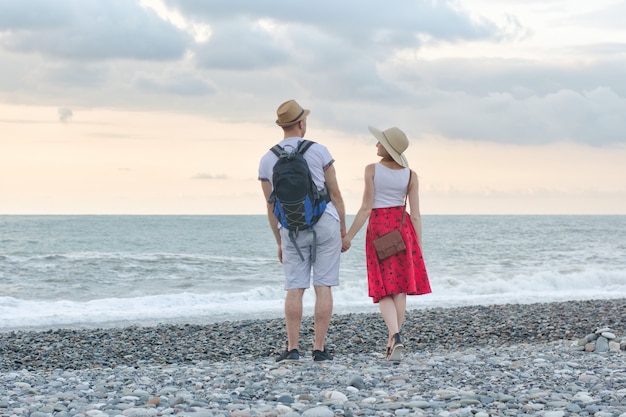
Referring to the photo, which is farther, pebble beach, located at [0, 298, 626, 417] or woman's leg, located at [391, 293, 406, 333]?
woman's leg, located at [391, 293, 406, 333]

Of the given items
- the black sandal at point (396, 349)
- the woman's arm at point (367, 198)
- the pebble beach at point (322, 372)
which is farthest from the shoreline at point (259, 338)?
the woman's arm at point (367, 198)

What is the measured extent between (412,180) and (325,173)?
826 millimetres

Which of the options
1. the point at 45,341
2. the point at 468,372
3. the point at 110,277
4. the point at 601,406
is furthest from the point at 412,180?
the point at 110,277

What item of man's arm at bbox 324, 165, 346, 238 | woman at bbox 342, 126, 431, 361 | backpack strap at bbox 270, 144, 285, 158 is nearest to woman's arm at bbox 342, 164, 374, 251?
woman at bbox 342, 126, 431, 361

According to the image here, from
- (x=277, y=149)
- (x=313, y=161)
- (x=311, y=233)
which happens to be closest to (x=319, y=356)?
(x=311, y=233)

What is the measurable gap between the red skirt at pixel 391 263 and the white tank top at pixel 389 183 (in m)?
0.11

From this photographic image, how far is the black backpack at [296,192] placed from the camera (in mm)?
5922

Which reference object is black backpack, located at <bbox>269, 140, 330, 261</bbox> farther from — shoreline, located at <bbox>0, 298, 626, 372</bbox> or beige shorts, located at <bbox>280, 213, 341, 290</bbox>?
shoreline, located at <bbox>0, 298, 626, 372</bbox>

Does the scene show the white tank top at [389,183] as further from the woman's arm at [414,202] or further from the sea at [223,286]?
the sea at [223,286]

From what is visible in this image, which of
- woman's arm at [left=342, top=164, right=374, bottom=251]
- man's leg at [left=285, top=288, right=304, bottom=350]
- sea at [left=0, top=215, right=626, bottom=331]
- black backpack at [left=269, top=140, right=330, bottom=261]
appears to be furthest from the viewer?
sea at [left=0, top=215, right=626, bottom=331]

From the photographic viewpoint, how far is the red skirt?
6.46 m

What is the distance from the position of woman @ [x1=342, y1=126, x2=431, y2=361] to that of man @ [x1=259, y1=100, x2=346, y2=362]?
258mm

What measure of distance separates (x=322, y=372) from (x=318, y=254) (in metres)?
0.95

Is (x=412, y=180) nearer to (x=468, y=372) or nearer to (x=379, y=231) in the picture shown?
(x=379, y=231)
